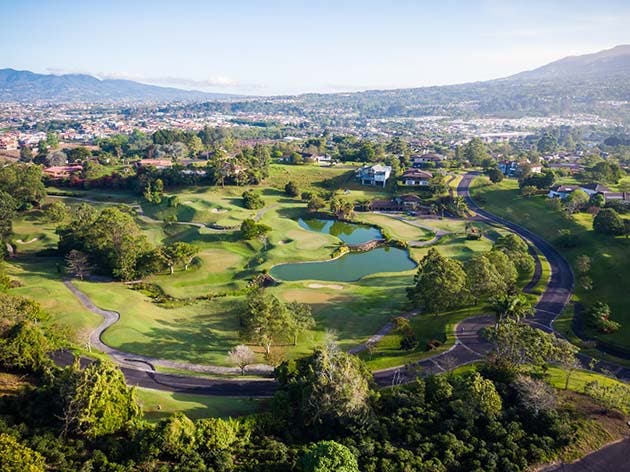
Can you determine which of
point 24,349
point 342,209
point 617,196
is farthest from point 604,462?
point 617,196

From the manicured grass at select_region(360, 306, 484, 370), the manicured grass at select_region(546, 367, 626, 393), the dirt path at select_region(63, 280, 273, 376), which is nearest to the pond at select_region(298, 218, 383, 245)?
the manicured grass at select_region(360, 306, 484, 370)

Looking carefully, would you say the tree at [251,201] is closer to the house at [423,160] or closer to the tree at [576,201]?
the house at [423,160]

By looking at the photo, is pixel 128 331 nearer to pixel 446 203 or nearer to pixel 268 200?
pixel 268 200

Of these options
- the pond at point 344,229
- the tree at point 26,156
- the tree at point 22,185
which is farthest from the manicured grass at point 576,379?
the tree at point 26,156

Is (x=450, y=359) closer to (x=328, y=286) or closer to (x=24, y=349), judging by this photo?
(x=328, y=286)

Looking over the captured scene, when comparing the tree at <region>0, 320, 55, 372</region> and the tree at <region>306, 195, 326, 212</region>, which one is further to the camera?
the tree at <region>306, 195, 326, 212</region>

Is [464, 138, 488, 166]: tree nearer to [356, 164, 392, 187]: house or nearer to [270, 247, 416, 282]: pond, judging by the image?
[356, 164, 392, 187]: house

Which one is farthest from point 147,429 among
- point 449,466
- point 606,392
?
point 606,392
